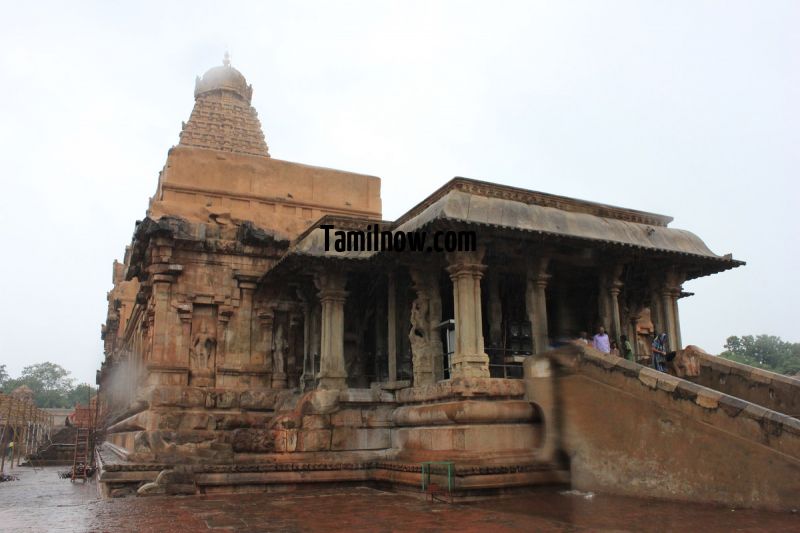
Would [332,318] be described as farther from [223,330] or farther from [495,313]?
[223,330]

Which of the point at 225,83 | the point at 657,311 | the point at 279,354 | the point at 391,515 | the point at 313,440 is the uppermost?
the point at 225,83

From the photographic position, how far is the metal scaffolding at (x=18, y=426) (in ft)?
85.1

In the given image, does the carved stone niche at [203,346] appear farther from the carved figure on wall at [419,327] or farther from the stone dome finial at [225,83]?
the stone dome finial at [225,83]

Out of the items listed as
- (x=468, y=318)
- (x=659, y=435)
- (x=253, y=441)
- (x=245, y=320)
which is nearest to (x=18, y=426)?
(x=245, y=320)

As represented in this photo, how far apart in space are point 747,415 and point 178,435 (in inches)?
427

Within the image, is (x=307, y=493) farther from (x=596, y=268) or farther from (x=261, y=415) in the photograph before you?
(x=596, y=268)

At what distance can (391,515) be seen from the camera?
27.6 ft

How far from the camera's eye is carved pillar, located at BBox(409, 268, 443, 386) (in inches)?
523

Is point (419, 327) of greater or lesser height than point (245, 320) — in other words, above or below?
below

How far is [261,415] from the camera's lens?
15.0 metres

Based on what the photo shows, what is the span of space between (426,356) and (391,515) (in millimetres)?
5157

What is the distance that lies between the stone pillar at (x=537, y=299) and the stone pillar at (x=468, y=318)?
1527mm

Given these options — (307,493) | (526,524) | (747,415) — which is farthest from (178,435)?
(747,415)

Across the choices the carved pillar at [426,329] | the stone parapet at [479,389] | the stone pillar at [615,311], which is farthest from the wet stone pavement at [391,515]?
the stone pillar at [615,311]
